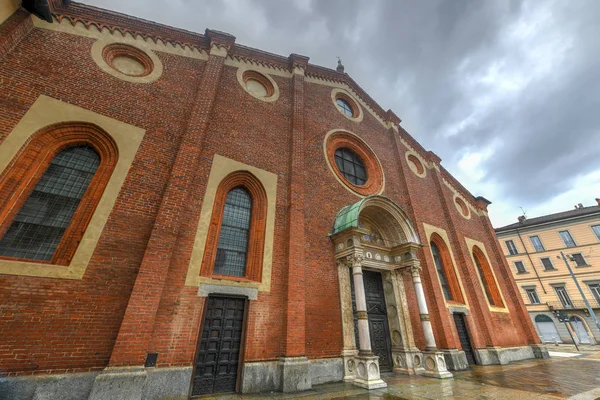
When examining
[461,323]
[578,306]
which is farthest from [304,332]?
[578,306]

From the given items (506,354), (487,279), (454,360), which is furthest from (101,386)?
(487,279)

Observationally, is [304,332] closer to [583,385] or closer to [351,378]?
[351,378]

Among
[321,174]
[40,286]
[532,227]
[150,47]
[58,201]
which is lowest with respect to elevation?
[40,286]

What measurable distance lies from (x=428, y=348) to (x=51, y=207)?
1123cm

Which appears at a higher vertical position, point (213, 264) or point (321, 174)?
point (321, 174)

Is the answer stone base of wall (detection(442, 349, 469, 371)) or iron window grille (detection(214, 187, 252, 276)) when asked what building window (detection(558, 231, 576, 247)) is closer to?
stone base of wall (detection(442, 349, 469, 371))

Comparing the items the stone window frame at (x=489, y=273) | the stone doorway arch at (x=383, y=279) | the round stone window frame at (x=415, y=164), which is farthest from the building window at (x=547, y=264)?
the stone doorway arch at (x=383, y=279)

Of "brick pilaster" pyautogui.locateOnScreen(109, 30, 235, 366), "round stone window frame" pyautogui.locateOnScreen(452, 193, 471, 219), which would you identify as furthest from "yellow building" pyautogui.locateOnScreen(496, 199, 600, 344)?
"brick pilaster" pyautogui.locateOnScreen(109, 30, 235, 366)

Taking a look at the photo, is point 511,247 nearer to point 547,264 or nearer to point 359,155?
point 547,264

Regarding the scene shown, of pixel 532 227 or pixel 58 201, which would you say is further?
pixel 532 227

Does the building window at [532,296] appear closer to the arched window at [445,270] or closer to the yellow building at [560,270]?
the yellow building at [560,270]

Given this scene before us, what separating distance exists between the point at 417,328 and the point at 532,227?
31.6 meters

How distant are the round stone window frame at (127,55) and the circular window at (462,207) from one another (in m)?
16.6

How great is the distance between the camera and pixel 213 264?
21.7 feet
